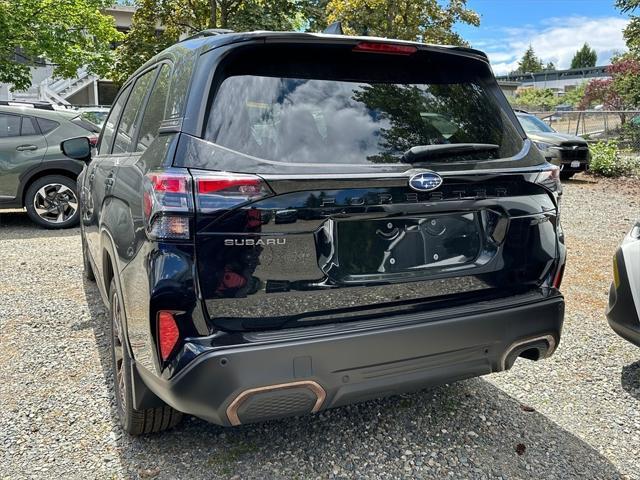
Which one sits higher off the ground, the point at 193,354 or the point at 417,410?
the point at 193,354

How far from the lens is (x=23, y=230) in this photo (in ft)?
26.0

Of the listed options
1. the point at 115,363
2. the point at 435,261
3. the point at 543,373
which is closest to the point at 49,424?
the point at 115,363

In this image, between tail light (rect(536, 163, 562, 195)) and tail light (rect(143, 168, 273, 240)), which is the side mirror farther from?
tail light (rect(536, 163, 562, 195))

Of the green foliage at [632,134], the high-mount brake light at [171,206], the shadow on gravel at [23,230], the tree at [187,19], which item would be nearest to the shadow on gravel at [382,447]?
→ the high-mount brake light at [171,206]

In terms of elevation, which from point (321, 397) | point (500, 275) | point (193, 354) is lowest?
point (321, 397)

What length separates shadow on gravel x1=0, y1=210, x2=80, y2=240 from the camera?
299 inches

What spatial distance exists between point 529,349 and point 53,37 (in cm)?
1626

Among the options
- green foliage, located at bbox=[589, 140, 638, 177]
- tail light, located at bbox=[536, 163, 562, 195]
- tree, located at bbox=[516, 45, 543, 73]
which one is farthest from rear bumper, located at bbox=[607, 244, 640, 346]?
tree, located at bbox=[516, 45, 543, 73]

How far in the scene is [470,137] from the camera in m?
2.49

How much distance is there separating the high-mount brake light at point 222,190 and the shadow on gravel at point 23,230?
252 inches

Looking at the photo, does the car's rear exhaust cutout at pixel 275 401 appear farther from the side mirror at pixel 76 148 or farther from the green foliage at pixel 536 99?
the green foliage at pixel 536 99

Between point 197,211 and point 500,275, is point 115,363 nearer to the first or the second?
point 197,211

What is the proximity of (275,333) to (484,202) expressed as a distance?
103 centimetres

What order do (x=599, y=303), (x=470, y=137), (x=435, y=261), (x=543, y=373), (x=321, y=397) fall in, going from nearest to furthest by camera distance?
(x=321, y=397), (x=435, y=261), (x=470, y=137), (x=543, y=373), (x=599, y=303)
